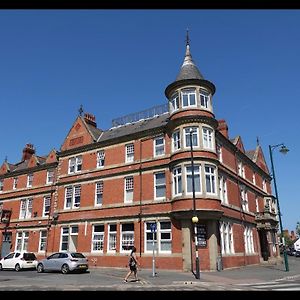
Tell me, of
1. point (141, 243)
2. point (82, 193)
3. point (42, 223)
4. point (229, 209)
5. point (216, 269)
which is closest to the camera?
point (216, 269)

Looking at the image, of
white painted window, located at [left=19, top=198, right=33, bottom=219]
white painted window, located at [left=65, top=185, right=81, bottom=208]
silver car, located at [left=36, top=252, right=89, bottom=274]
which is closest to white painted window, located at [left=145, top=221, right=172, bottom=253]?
silver car, located at [left=36, top=252, right=89, bottom=274]

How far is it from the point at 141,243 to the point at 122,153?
851cm

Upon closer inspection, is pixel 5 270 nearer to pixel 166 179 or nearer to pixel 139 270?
pixel 139 270

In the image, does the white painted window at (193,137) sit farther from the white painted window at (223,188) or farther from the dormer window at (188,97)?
the white painted window at (223,188)

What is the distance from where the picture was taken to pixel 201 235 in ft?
82.3

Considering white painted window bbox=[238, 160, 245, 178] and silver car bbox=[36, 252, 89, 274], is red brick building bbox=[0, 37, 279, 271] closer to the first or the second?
white painted window bbox=[238, 160, 245, 178]

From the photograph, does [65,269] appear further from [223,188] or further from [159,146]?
[223,188]

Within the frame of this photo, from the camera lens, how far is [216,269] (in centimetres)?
2439

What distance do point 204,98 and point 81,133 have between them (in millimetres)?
14017

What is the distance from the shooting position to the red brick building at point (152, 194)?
25.6 m

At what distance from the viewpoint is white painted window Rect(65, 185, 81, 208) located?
109 ft

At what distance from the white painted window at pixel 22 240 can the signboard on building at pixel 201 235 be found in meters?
21.2

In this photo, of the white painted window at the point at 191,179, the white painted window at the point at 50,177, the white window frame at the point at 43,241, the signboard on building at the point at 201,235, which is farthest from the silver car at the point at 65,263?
the white painted window at the point at 50,177
